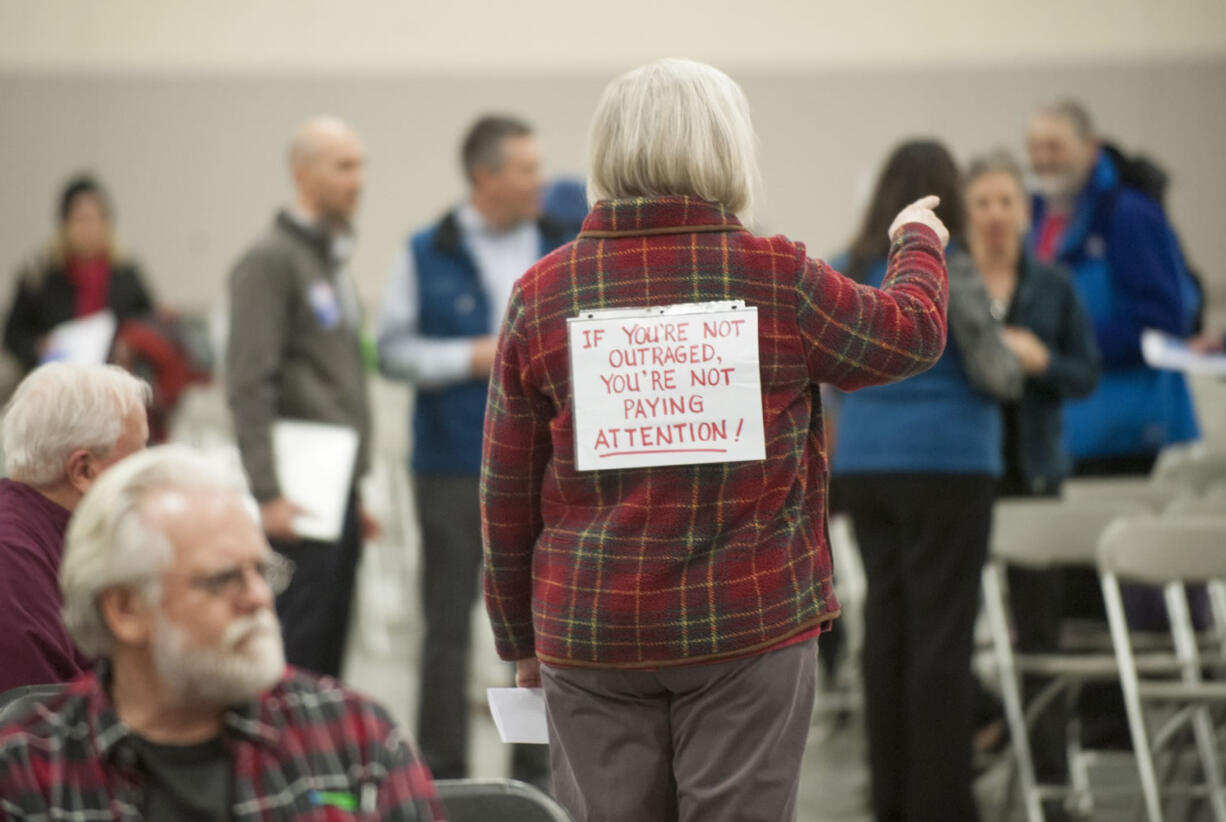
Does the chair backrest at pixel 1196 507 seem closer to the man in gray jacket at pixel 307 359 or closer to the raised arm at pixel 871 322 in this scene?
the man in gray jacket at pixel 307 359

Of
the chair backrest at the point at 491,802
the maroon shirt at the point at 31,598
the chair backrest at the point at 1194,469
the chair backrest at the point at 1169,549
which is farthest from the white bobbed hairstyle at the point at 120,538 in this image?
the chair backrest at the point at 1194,469

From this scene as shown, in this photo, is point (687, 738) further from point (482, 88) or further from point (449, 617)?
point (482, 88)

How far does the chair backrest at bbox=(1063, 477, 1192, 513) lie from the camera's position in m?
5.04

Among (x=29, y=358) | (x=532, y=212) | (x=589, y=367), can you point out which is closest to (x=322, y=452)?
(x=532, y=212)

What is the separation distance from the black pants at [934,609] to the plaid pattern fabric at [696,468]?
1567 mm

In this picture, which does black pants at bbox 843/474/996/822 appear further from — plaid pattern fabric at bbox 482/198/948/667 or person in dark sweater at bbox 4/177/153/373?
person in dark sweater at bbox 4/177/153/373

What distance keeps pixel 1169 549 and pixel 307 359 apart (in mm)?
2292

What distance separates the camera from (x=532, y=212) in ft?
16.3

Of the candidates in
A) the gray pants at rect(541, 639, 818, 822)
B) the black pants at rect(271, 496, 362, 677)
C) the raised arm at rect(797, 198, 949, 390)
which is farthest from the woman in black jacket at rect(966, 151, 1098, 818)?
the gray pants at rect(541, 639, 818, 822)

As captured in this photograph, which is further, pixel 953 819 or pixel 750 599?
pixel 953 819

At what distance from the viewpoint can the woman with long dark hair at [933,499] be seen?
13.0 ft

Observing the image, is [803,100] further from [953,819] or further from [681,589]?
[681,589]

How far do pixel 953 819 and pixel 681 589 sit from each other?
1883 millimetres

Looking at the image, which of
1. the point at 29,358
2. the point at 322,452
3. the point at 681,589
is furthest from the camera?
the point at 29,358
